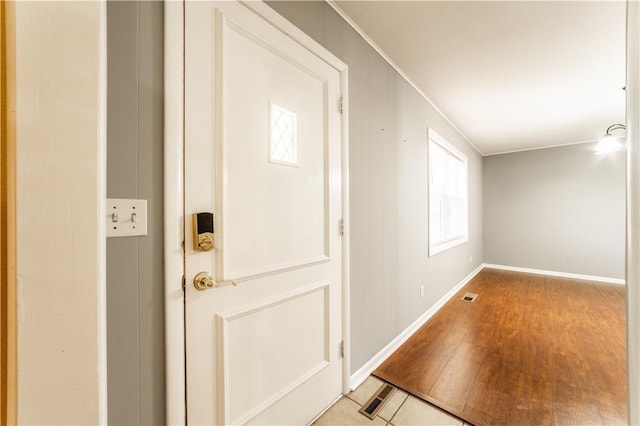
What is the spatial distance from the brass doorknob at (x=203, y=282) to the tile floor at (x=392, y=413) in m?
1.11

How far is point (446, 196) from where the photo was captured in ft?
12.3

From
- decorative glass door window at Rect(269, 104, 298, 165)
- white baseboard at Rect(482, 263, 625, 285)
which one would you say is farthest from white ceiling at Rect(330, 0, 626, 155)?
white baseboard at Rect(482, 263, 625, 285)

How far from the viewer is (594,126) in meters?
3.86

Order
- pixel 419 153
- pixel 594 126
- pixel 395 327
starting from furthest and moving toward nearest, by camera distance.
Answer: pixel 594 126
pixel 419 153
pixel 395 327

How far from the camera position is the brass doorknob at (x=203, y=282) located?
94 cm

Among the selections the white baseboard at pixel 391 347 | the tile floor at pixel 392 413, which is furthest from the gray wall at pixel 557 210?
the tile floor at pixel 392 413

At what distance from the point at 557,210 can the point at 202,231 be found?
649 cm

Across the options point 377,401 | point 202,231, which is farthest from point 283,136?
point 377,401

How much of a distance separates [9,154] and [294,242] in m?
1.03

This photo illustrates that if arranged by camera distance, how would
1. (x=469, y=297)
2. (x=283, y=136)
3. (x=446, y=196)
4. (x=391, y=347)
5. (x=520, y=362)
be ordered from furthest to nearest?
(x=446, y=196) < (x=469, y=297) < (x=391, y=347) < (x=520, y=362) < (x=283, y=136)

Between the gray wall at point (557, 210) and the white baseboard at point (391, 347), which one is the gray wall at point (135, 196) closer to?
the white baseboard at point (391, 347)

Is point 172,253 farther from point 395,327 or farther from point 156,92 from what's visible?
point 395,327

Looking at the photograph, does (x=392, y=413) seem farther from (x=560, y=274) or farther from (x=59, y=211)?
(x=560, y=274)

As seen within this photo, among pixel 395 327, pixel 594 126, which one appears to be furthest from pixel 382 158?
pixel 594 126
